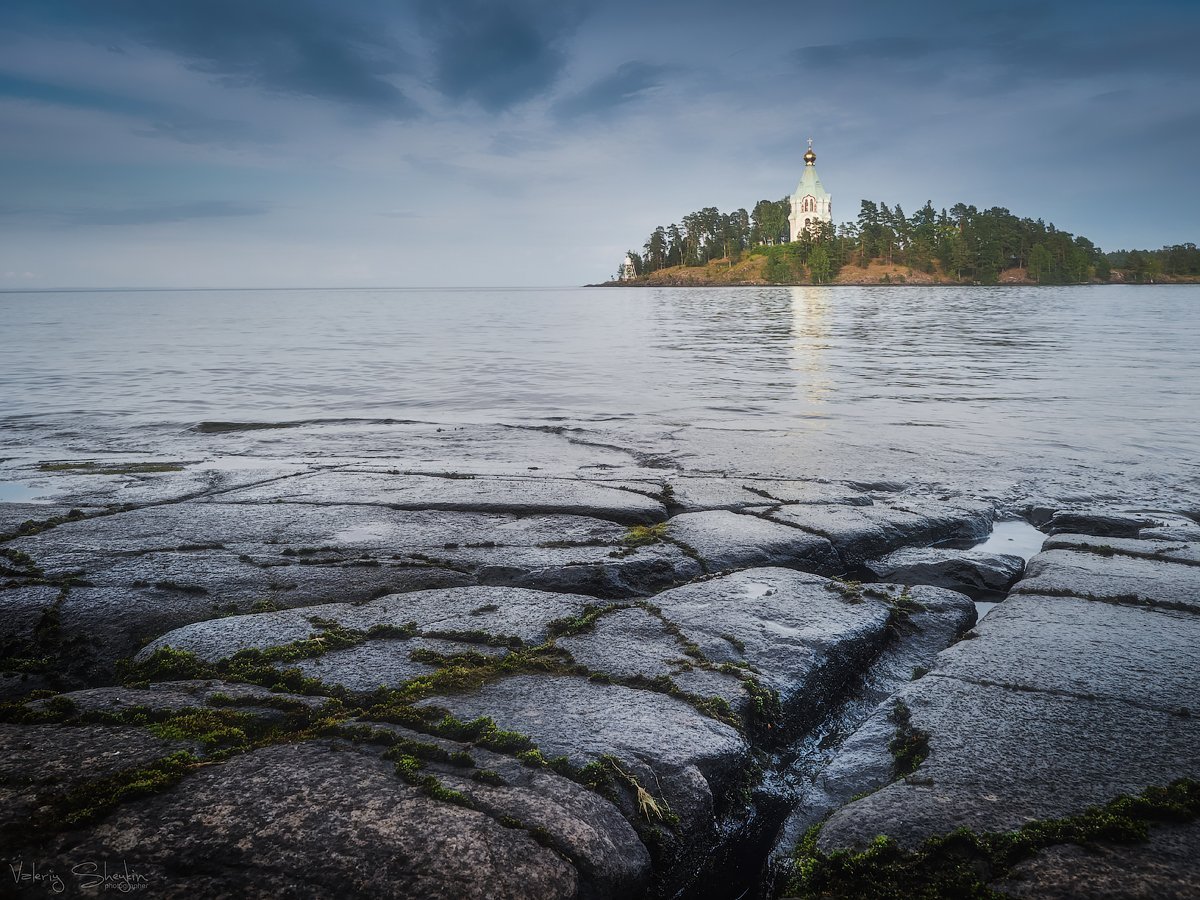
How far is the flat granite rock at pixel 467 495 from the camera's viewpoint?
5.00 m

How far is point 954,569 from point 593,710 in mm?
2563

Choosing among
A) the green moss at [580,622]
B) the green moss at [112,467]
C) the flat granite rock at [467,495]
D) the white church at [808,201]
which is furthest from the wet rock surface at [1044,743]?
the white church at [808,201]

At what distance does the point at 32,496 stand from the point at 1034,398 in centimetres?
1214

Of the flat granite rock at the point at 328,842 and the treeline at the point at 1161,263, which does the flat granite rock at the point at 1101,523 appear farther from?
the treeline at the point at 1161,263

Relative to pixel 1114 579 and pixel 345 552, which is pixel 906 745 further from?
pixel 345 552

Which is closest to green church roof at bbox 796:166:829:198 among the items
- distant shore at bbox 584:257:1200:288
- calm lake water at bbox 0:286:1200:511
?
distant shore at bbox 584:257:1200:288

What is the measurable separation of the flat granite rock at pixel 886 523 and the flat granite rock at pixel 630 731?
224cm

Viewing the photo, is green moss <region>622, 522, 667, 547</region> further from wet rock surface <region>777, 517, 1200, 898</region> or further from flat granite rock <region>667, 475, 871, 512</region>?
wet rock surface <region>777, 517, 1200, 898</region>

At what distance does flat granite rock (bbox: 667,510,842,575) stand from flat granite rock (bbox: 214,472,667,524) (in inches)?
18.5

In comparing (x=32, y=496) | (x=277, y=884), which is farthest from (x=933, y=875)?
(x=32, y=496)

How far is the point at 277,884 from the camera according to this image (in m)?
1.64

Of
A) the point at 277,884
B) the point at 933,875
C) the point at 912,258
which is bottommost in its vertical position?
the point at 933,875

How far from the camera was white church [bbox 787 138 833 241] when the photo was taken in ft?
502

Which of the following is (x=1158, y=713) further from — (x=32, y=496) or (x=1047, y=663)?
(x=32, y=496)
